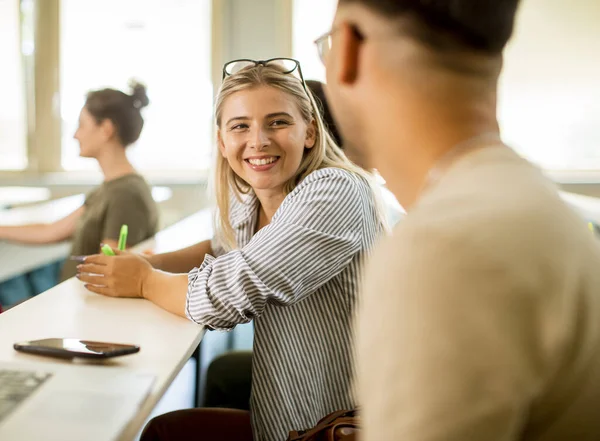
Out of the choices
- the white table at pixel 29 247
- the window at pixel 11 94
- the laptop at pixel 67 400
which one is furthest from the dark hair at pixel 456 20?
the window at pixel 11 94

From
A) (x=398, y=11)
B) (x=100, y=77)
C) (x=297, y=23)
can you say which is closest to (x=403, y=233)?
(x=398, y=11)

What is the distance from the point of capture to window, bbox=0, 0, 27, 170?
402 centimetres

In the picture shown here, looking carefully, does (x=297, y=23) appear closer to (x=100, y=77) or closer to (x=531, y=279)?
(x=100, y=77)

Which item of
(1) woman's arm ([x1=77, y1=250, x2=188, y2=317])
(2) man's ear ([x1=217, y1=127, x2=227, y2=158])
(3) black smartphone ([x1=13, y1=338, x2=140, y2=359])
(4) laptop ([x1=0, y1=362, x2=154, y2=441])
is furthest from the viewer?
Answer: (2) man's ear ([x1=217, y1=127, x2=227, y2=158])

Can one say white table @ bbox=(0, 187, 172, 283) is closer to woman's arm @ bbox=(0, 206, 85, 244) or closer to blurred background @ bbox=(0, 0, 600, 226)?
woman's arm @ bbox=(0, 206, 85, 244)

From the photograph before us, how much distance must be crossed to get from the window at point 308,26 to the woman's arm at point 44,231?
1.86m

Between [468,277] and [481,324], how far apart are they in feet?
0.10

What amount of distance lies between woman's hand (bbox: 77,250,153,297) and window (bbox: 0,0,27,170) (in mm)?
3048

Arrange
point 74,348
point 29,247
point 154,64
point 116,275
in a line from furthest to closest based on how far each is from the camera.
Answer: point 154,64
point 29,247
point 116,275
point 74,348

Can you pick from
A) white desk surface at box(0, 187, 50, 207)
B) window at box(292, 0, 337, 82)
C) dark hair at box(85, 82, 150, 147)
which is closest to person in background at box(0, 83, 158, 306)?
dark hair at box(85, 82, 150, 147)

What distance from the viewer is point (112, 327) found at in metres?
1.14

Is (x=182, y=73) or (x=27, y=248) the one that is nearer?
(x=27, y=248)

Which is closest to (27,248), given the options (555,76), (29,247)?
(29,247)

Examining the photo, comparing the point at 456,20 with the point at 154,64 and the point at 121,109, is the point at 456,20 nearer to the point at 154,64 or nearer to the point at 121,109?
the point at 121,109
